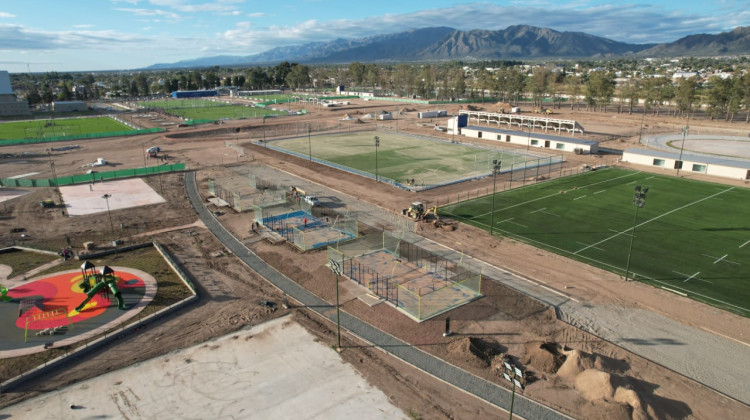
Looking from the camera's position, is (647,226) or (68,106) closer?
(647,226)

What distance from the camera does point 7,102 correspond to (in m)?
147

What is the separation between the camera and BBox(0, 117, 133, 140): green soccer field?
107750 millimetres

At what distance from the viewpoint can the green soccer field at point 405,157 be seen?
65.5 metres

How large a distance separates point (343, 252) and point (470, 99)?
15774 cm

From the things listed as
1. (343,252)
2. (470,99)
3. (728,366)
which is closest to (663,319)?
(728,366)

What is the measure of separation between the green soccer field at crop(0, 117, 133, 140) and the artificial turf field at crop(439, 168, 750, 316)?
105 meters

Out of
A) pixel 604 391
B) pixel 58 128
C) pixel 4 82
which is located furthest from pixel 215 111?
pixel 604 391

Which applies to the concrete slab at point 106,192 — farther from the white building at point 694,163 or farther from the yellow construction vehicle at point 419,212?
the white building at point 694,163

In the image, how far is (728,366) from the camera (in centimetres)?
2327

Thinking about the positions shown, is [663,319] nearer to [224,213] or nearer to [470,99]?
[224,213]

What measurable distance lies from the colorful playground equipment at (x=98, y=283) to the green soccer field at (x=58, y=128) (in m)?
88.3

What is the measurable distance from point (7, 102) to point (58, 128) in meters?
50.8

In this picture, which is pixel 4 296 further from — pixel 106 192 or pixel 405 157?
pixel 405 157

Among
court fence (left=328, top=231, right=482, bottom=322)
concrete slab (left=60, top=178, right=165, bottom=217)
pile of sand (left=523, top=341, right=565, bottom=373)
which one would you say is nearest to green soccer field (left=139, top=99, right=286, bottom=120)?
concrete slab (left=60, top=178, right=165, bottom=217)
